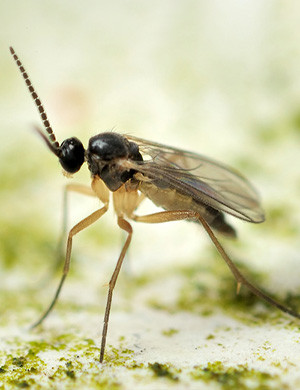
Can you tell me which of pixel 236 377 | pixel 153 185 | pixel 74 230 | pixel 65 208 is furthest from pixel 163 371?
pixel 65 208

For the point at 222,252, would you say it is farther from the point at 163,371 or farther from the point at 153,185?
the point at 163,371

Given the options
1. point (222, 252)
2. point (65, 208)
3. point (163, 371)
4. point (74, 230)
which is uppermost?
point (65, 208)

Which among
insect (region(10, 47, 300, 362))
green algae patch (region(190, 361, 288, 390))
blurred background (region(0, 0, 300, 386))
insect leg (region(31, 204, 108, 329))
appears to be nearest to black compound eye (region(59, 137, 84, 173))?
insect (region(10, 47, 300, 362))

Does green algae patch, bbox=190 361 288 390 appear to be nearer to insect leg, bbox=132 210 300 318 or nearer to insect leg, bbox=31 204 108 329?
insect leg, bbox=132 210 300 318

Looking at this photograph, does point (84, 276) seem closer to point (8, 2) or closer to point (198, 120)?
point (198, 120)

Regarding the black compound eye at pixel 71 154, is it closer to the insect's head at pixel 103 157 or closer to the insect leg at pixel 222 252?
the insect's head at pixel 103 157

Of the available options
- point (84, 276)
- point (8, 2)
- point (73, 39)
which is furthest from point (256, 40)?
point (84, 276)

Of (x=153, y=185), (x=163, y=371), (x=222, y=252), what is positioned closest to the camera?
(x=163, y=371)
